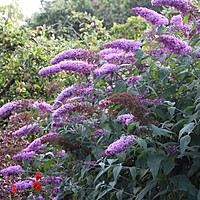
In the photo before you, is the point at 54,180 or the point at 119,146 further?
the point at 54,180

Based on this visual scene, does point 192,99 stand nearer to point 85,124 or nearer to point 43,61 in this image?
point 85,124

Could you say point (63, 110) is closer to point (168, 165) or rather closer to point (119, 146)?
point (119, 146)

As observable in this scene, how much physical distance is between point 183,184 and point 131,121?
Result: 33 centimetres

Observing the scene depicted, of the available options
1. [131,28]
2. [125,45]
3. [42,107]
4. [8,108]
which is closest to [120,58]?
[125,45]

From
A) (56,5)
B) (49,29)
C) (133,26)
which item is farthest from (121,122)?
(56,5)

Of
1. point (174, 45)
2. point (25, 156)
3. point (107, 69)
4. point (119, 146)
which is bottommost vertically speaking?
point (25, 156)

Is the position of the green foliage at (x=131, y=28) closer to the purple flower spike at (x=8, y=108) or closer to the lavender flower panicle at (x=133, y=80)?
the purple flower spike at (x=8, y=108)

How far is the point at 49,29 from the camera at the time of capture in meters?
6.77

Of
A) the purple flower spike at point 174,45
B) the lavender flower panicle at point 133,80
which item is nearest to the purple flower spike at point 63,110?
the lavender flower panicle at point 133,80

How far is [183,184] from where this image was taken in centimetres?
197

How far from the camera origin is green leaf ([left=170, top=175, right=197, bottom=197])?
1.95 meters

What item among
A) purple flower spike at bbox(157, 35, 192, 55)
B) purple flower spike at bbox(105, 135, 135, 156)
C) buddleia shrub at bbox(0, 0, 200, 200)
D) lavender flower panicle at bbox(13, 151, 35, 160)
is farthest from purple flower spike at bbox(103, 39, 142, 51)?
lavender flower panicle at bbox(13, 151, 35, 160)

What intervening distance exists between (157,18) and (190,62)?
34 centimetres

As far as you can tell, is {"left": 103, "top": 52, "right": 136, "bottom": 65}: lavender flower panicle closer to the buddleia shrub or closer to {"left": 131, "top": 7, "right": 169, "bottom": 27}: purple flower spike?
the buddleia shrub
